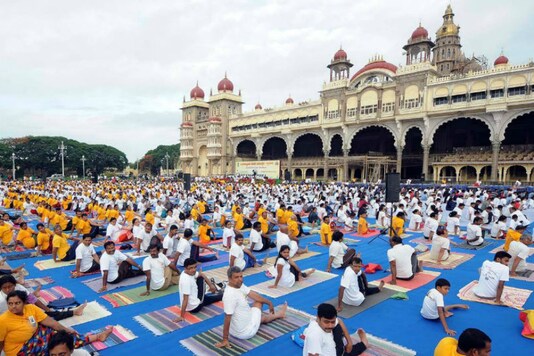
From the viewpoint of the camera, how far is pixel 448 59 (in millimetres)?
45656

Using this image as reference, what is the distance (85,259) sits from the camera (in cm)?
688

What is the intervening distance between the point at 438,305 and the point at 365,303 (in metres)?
1.16

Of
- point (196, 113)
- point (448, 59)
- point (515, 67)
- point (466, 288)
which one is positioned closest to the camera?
point (466, 288)

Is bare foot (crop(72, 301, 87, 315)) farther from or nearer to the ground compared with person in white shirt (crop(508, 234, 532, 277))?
nearer to the ground

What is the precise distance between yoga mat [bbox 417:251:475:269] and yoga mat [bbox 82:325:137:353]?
6.19m

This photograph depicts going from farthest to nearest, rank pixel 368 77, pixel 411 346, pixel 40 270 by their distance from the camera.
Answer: pixel 368 77 < pixel 40 270 < pixel 411 346

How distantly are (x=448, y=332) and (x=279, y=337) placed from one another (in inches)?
86.7

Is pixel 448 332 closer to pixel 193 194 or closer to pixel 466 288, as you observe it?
pixel 466 288

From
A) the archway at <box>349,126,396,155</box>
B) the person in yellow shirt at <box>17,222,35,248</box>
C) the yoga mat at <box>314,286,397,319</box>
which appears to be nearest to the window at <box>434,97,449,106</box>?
the archway at <box>349,126,396,155</box>

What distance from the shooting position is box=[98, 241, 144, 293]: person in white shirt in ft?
19.6

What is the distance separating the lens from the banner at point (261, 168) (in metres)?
41.6

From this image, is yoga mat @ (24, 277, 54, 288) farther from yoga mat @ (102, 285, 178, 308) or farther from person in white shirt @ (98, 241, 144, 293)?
yoga mat @ (102, 285, 178, 308)

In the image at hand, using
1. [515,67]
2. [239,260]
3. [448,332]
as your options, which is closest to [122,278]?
[239,260]

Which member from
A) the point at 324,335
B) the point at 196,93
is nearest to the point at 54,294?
the point at 324,335
